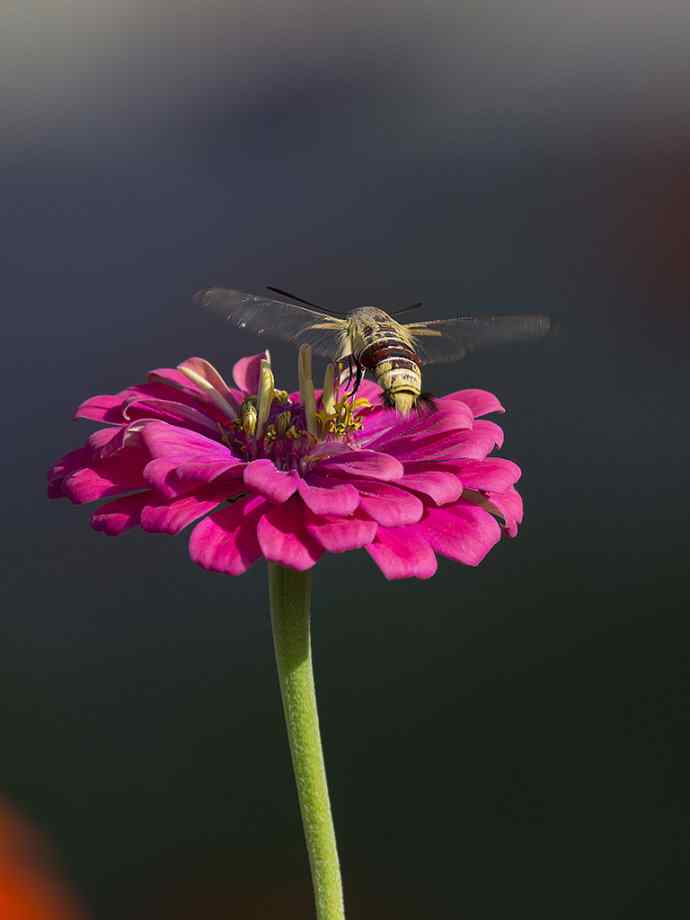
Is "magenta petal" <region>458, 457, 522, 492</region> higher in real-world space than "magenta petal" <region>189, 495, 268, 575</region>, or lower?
higher

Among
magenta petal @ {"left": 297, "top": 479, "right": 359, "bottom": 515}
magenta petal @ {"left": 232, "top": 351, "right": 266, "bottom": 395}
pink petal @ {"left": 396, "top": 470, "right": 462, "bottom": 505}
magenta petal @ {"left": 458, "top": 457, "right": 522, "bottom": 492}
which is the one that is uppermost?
magenta petal @ {"left": 232, "top": 351, "right": 266, "bottom": 395}

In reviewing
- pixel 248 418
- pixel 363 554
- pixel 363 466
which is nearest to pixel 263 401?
pixel 248 418

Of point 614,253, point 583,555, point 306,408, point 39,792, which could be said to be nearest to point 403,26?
point 614,253

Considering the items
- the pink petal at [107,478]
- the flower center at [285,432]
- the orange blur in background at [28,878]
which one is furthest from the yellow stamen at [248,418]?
the orange blur in background at [28,878]

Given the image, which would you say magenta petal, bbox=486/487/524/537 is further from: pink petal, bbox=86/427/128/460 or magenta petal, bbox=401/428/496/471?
pink petal, bbox=86/427/128/460

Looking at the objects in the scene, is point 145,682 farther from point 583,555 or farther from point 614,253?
point 614,253

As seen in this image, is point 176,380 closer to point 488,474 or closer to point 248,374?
point 248,374

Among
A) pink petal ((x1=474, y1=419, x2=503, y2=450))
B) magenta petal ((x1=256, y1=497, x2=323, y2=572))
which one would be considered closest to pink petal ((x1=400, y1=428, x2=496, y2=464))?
pink petal ((x1=474, y1=419, x2=503, y2=450))
